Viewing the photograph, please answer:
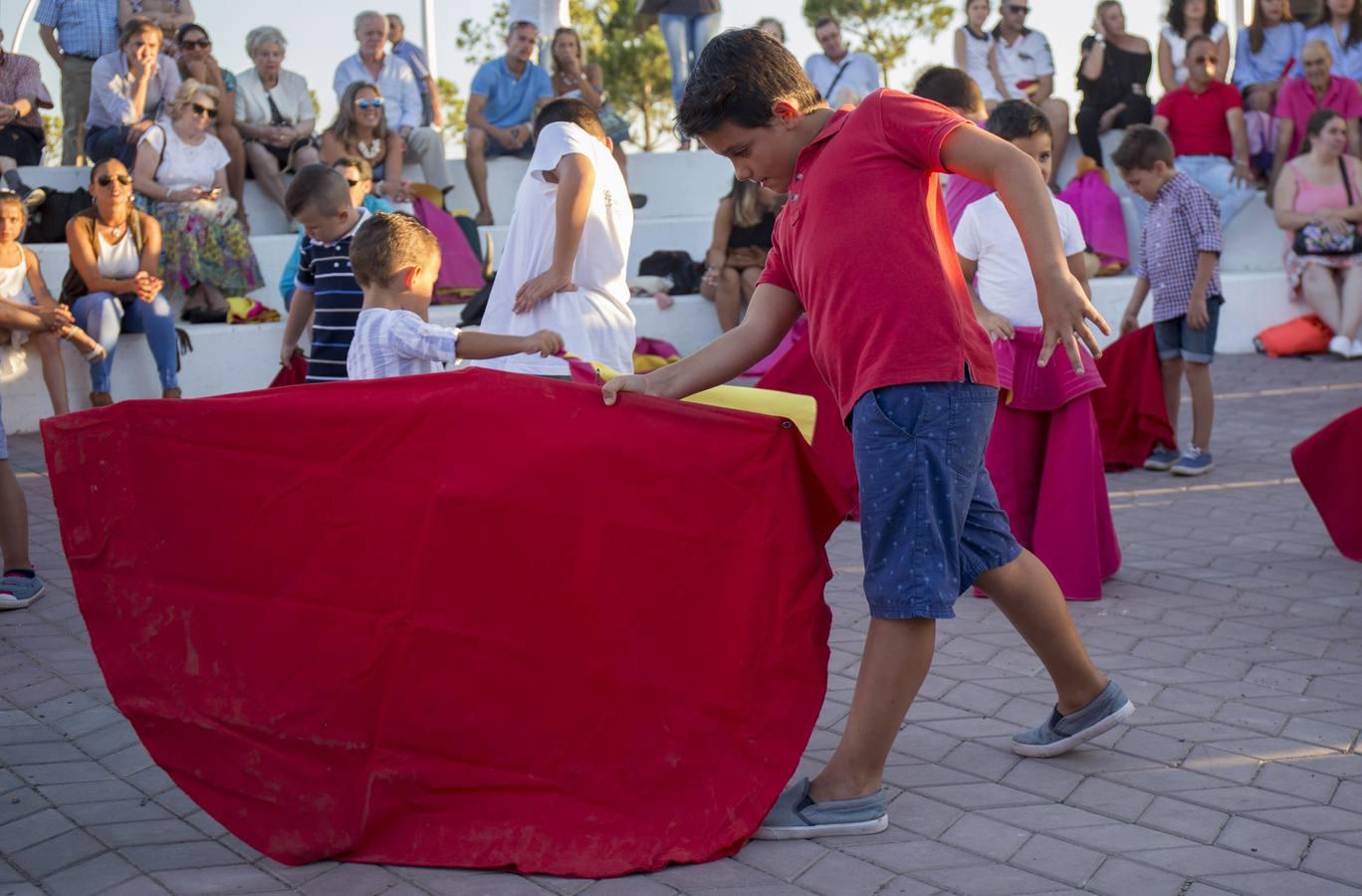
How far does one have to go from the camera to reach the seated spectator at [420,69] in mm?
13195

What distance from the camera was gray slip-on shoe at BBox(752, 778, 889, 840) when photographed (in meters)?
3.40

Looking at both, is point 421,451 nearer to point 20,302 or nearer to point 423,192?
point 20,302

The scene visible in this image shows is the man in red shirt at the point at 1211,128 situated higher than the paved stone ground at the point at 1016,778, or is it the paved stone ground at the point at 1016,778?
the man in red shirt at the point at 1211,128

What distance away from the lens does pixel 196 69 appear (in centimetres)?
1145

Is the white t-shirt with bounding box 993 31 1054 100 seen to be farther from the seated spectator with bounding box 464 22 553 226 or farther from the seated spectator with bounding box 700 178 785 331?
the seated spectator with bounding box 464 22 553 226

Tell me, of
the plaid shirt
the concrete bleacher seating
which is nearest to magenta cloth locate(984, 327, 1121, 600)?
the plaid shirt

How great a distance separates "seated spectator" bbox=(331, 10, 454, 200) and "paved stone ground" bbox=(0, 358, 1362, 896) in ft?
24.6

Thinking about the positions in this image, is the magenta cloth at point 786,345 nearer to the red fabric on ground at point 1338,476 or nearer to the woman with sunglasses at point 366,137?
the woman with sunglasses at point 366,137

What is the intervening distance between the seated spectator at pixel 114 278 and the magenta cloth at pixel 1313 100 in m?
9.89

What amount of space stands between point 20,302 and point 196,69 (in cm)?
327

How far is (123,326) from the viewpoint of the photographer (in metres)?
10.0

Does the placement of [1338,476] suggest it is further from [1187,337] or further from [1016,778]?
[1016,778]

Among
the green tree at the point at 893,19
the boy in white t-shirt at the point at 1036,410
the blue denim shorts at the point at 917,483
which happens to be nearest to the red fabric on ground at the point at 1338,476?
the boy in white t-shirt at the point at 1036,410

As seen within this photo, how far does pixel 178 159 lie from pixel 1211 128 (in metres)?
9.04
